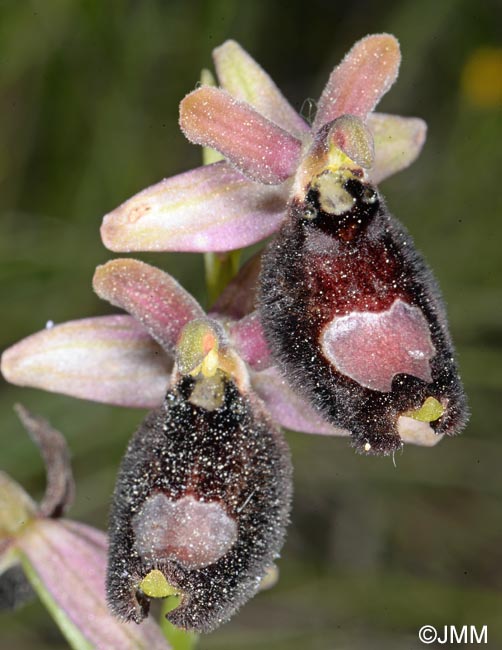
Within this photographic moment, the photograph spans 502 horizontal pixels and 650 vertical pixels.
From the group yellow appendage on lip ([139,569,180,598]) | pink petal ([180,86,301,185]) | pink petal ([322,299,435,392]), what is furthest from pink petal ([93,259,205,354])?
yellow appendage on lip ([139,569,180,598])

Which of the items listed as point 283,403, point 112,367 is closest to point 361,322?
point 283,403

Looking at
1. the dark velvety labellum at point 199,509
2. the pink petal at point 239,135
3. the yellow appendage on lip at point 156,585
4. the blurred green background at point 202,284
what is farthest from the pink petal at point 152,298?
the blurred green background at point 202,284

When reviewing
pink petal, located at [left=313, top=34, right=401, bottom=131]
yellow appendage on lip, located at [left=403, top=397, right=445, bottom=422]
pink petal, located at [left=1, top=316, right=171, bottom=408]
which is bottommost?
yellow appendage on lip, located at [left=403, top=397, right=445, bottom=422]

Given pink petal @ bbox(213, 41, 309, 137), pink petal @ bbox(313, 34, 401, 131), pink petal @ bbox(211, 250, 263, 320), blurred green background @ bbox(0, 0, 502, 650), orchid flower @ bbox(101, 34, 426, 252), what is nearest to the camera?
orchid flower @ bbox(101, 34, 426, 252)

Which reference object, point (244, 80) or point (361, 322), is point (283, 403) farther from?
point (244, 80)

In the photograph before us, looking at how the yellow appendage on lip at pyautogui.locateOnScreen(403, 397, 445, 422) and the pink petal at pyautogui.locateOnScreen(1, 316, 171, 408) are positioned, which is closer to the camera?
the yellow appendage on lip at pyautogui.locateOnScreen(403, 397, 445, 422)

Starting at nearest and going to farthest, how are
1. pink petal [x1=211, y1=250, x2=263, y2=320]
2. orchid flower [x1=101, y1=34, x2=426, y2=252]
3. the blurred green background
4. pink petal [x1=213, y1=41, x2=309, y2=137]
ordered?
orchid flower [x1=101, y1=34, x2=426, y2=252] → pink petal [x1=211, y1=250, x2=263, y2=320] → pink petal [x1=213, y1=41, x2=309, y2=137] → the blurred green background

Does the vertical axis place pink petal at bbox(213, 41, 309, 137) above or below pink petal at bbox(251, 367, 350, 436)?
above

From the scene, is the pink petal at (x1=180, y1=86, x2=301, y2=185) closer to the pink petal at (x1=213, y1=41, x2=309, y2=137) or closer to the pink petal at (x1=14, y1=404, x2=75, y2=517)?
the pink petal at (x1=213, y1=41, x2=309, y2=137)

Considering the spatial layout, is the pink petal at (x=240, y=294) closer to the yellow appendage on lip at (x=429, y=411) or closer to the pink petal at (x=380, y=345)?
the pink petal at (x=380, y=345)
